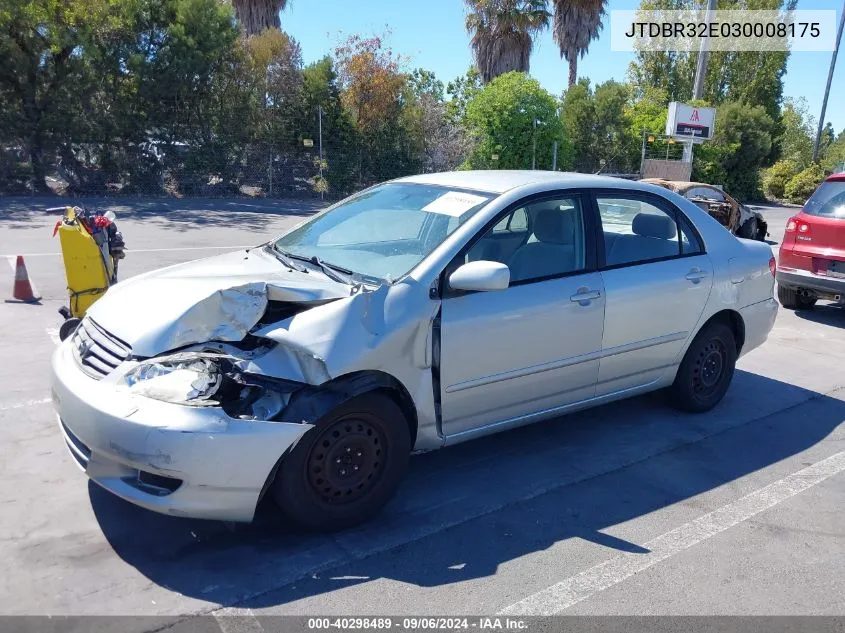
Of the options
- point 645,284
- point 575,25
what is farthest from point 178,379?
point 575,25

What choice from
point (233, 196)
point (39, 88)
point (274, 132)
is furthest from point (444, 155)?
point (39, 88)

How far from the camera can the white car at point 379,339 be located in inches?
129

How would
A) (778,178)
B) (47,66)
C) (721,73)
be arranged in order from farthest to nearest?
(721,73), (778,178), (47,66)

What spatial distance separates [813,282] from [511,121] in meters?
14.7

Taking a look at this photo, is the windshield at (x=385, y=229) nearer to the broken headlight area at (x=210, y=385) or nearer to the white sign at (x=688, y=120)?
the broken headlight area at (x=210, y=385)

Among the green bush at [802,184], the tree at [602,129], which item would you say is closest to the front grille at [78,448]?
the tree at [602,129]

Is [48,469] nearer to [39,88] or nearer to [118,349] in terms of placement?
[118,349]

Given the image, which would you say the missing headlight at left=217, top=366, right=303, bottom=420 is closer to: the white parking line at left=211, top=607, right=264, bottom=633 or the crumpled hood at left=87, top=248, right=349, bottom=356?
the crumpled hood at left=87, top=248, right=349, bottom=356

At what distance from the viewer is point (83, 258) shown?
667 centimetres

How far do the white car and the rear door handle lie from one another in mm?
13

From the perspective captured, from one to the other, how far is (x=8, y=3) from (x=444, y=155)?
43.9 ft

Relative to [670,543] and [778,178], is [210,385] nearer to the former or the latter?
[670,543]

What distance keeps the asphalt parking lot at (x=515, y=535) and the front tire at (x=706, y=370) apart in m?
0.14

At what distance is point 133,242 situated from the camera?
1291cm
